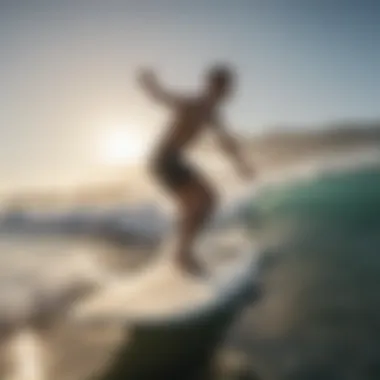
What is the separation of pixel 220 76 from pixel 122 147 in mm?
247

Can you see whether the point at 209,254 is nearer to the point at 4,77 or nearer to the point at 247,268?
the point at 247,268

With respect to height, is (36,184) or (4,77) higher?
(4,77)

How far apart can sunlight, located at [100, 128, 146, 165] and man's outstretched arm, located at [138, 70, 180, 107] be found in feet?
0.28

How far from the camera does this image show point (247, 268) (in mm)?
1256

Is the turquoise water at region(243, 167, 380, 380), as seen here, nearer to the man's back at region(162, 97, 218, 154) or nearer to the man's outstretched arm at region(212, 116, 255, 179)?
the man's outstretched arm at region(212, 116, 255, 179)

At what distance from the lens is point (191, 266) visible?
1.26 metres

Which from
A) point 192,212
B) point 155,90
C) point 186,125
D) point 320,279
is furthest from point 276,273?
point 155,90

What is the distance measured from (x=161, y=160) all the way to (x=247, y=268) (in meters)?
0.27

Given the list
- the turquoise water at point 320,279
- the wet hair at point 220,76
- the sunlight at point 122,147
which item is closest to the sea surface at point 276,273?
the turquoise water at point 320,279

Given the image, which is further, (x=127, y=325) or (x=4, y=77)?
(x=4, y=77)

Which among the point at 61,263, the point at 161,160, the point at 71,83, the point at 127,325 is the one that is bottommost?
the point at 127,325

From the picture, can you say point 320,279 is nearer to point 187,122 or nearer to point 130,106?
point 187,122

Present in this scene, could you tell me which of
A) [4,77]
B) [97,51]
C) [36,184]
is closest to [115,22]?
[97,51]

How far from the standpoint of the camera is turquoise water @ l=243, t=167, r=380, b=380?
3.98 feet
